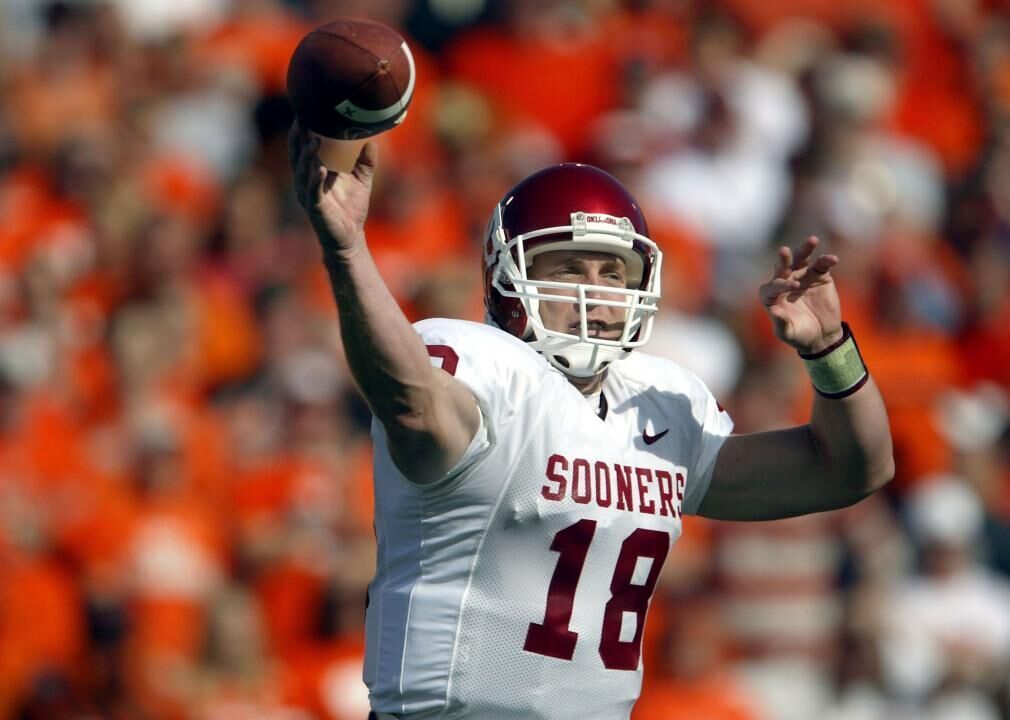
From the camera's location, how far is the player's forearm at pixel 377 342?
304cm

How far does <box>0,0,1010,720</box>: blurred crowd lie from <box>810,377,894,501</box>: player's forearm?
2.05 metres

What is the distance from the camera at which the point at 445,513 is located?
331cm

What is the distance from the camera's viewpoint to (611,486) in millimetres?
3418

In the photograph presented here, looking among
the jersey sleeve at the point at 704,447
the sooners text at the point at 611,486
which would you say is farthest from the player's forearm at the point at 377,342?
the jersey sleeve at the point at 704,447

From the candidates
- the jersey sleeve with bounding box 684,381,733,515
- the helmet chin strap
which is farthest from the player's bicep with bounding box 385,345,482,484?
the jersey sleeve with bounding box 684,381,733,515

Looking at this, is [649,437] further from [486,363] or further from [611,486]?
[486,363]

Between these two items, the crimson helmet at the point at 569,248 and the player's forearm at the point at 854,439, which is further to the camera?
the player's forearm at the point at 854,439

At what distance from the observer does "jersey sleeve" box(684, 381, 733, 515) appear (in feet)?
12.4

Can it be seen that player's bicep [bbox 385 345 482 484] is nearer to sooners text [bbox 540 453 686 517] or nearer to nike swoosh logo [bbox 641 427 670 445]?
sooners text [bbox 540 453 686 517]

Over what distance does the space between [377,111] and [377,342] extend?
459 millimetres

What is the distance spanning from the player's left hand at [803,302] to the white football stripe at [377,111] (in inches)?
35.7

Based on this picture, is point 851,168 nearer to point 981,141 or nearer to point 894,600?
point 981,141

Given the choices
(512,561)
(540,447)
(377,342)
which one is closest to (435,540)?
(512,561)

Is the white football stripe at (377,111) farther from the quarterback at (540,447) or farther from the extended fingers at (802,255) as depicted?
the extended fingers at (802,255)
